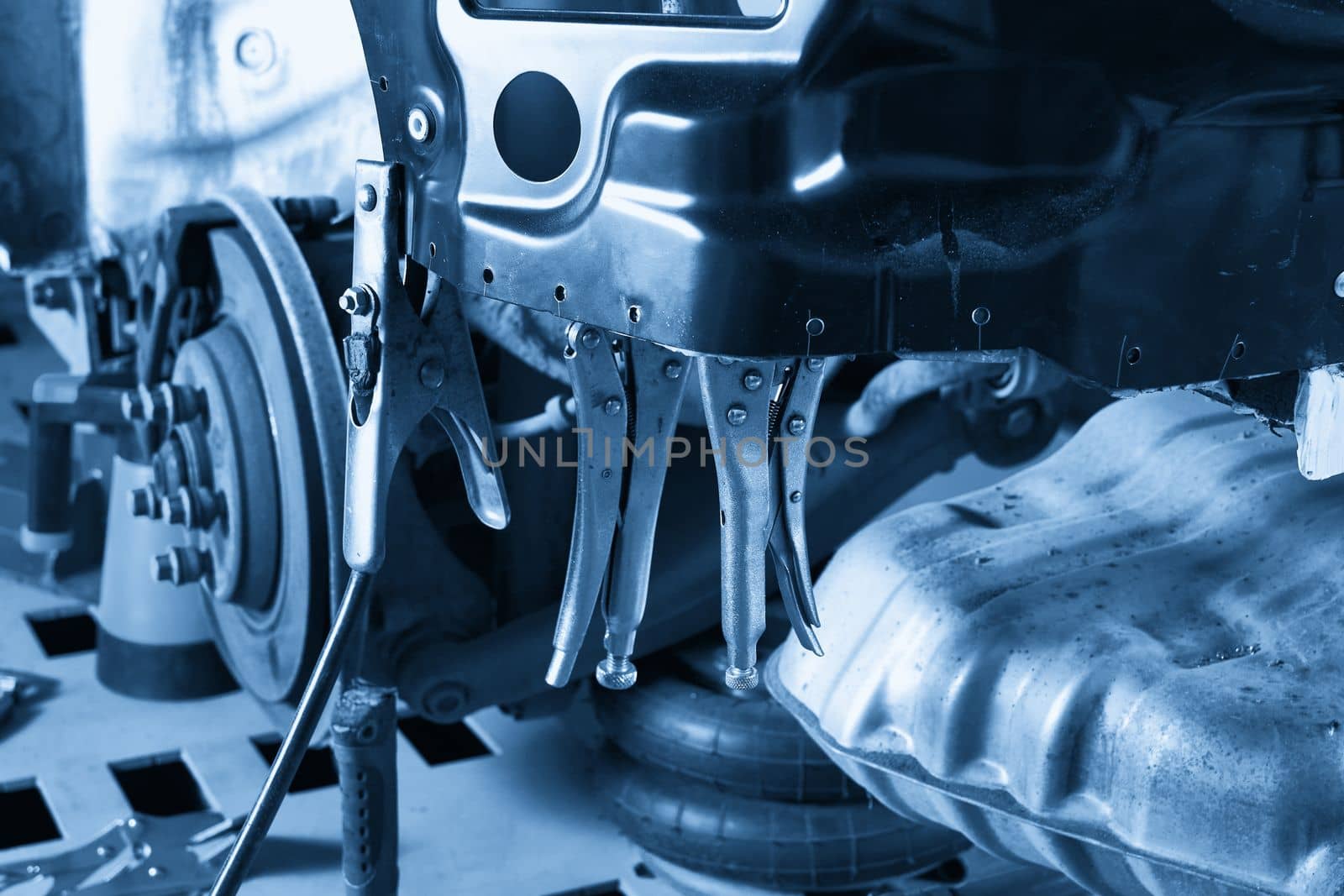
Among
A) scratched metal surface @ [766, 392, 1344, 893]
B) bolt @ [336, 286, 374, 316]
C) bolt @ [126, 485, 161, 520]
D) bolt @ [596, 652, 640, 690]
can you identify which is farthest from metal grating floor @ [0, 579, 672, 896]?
bolt @ [336, 286, 374, 316]

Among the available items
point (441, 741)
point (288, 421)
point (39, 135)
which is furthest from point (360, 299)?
point (39, 135)

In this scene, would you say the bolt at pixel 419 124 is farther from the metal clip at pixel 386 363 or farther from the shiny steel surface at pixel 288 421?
the shiny steel surface at pixel 288 421

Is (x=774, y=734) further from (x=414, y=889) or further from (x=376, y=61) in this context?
(x=376, y=61)

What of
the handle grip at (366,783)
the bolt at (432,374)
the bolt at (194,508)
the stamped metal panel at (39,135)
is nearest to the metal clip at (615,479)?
the bolt at (432,374)

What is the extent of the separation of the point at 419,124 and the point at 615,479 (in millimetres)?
220

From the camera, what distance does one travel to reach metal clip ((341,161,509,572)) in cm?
86

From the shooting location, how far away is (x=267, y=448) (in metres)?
1.30

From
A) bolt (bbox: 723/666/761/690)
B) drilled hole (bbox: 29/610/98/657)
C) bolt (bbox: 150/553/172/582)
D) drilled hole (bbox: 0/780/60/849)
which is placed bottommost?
drilled hole (bbox: 0/780/60/849)

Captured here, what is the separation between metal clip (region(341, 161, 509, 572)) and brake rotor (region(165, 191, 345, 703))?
1.10 ft

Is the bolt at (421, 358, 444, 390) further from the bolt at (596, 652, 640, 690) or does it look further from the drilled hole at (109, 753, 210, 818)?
the drilled hole at (109, 753, 210, 818)

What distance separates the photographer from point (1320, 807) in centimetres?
82

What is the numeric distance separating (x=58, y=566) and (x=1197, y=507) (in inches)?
53.9

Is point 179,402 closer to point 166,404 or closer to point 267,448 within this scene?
point 166,404

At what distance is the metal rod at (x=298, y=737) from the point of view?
0.95 metres
